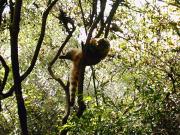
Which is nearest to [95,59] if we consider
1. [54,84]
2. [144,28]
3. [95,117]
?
[95,117]

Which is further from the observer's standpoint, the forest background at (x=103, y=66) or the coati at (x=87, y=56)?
the coati at (x=87, y=56)

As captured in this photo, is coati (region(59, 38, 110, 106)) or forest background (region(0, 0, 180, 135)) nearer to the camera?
forest background (region(0, 0, 180, 135))

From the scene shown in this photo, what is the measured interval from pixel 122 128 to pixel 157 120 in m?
0.47

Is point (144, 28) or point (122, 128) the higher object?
point (144, 28)

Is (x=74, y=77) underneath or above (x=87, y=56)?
underneath

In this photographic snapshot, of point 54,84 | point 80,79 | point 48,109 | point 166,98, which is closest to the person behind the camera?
point 166,98

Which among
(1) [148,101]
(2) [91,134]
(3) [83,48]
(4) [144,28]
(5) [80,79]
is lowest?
(2) [91,134]

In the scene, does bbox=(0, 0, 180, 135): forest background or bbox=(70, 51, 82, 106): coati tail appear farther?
bbox=(70, 51, 82, 106): coati tail

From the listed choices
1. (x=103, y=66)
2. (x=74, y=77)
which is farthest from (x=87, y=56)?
(x=103, y=66)

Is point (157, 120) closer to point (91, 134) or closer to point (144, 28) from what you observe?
point (91, 134)

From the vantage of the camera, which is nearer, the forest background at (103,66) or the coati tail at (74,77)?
the forest background at (103,66)

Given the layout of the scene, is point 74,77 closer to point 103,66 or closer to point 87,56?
point 87,56

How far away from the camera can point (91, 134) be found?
195 inches

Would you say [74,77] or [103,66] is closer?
[74,77]
